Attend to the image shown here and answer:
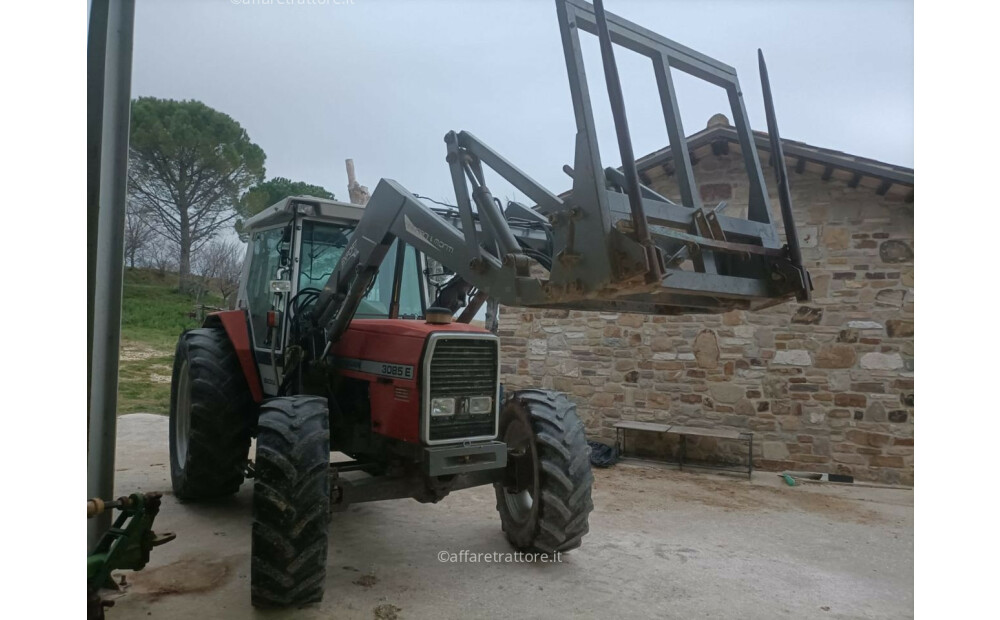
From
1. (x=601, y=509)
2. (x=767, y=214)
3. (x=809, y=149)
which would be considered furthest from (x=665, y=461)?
(x=767, y=214)

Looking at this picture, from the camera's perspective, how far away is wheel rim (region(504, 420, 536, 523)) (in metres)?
3.99

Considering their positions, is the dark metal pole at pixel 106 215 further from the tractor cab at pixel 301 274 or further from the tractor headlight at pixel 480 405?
the tractor headlight at pixel 480 405

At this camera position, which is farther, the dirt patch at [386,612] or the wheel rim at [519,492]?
the wheel rim at [519,492]

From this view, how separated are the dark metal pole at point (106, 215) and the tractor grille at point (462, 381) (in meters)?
1.52

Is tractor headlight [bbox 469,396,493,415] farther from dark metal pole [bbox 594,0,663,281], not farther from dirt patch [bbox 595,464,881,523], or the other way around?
dirt patch [bbox 595,464,881,523]

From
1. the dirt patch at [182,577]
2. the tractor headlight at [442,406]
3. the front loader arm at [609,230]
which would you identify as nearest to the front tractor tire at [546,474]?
the tractor headlight at [442,406]

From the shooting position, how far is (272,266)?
4551mm

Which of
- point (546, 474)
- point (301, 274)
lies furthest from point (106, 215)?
point (546, 474)

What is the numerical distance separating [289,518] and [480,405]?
3.96ft

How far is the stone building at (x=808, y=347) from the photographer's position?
668 centimetres

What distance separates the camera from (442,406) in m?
3.54

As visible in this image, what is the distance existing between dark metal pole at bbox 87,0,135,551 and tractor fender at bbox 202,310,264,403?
1.46m

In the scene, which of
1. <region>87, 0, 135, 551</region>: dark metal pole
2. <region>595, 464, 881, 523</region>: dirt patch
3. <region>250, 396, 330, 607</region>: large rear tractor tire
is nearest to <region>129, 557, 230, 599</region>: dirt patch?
<region>87, 0, 135, 551</region>: dark metal pole

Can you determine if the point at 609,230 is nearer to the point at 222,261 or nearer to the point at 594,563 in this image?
the point at 594,563
